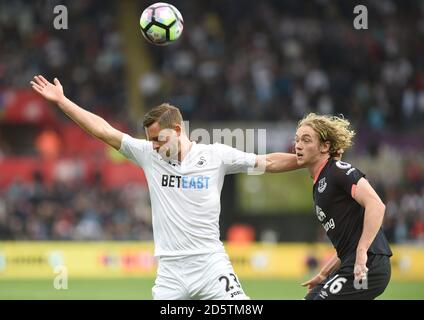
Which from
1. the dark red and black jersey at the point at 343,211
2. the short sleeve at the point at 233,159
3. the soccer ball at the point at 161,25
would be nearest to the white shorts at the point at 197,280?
the short sleeve at the point at 233,159

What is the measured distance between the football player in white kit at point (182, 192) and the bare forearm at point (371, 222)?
2.72 ft

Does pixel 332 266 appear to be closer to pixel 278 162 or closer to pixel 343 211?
pixel 343 211

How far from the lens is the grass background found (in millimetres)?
14820

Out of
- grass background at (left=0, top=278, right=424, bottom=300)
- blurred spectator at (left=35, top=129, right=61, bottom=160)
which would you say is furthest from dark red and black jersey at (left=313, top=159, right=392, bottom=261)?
blurred spectator at (left=35, top=129, right=61, bottom=160)

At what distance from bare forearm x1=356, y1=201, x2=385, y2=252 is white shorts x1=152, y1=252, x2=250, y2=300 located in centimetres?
98

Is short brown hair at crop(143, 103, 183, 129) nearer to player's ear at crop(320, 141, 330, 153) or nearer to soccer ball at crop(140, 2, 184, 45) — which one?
player's ear at crop(320, 141, 330, 153)

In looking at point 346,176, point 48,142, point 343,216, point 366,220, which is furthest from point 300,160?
point 48,142

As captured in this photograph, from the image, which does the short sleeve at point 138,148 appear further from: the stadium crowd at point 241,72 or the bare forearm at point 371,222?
the stadium crowd at point 241,72

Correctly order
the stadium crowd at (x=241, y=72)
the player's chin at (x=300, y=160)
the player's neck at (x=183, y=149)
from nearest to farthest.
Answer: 1. the player's neck at (x=183, y=149)
2. the player's chin at (x=300, y=160)
3. the stadium crowd at (x=241, y=72)

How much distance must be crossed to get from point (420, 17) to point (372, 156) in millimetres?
7534

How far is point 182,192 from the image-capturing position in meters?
6.85

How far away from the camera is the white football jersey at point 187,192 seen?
6.78 meters

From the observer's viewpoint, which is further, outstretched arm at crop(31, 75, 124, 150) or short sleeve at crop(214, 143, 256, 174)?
short sleeve at crop(214, 143, 256, 174)

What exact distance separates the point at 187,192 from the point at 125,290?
9.71 metres
